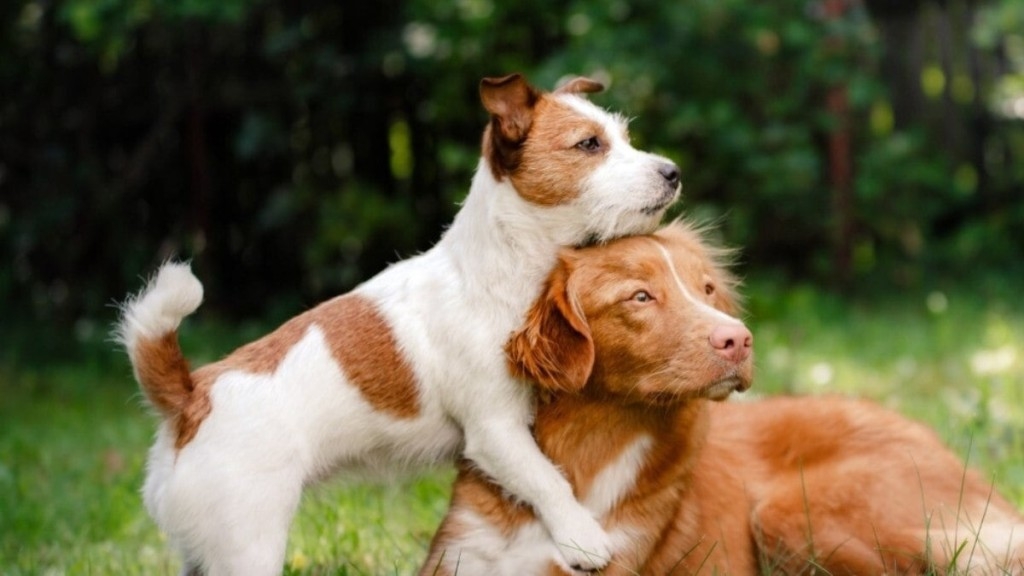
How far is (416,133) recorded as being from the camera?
10.2 meters

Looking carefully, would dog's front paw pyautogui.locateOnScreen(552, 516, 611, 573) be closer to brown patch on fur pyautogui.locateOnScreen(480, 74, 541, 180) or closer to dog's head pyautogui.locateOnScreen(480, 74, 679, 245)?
dog's head pyautogui.locateOnScreen(480, 74, 679, 245)

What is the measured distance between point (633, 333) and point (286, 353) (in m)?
0.96

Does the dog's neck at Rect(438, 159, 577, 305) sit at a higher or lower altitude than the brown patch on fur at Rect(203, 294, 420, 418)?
higher

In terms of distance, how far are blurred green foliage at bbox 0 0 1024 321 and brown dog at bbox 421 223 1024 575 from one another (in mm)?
4758

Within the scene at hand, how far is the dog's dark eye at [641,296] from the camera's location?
11.1 feet

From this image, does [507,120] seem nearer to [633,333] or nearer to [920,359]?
[633,333]

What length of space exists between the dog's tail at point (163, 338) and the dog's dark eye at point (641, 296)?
1189mm

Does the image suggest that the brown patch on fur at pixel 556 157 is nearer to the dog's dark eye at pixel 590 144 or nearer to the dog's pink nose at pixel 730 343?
the dog's dark eye at pixel 590 144

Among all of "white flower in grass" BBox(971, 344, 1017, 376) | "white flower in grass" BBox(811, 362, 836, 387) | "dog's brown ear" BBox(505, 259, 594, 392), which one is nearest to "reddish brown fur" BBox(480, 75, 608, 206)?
"dog's brown ear" BBox(505, 259, 594, 392)

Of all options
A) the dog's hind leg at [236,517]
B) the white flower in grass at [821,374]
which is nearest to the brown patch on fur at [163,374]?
the dog's hind leg at [236,517]

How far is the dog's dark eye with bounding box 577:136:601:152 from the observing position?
383cm

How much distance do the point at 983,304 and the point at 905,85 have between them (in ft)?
8.81

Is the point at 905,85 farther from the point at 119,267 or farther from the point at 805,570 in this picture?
the point at 805,570

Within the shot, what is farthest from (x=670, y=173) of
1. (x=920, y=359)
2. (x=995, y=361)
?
(x=920, y=359)
